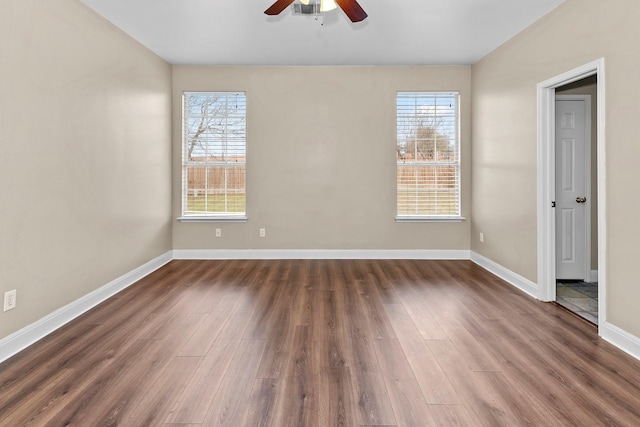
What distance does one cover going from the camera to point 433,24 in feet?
12.0

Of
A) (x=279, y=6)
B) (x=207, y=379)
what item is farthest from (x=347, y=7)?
(x=207, y=379)

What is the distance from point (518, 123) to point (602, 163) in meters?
1.34

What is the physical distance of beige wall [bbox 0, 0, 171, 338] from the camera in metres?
2.38

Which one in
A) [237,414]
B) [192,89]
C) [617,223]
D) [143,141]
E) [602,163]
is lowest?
[237,414]

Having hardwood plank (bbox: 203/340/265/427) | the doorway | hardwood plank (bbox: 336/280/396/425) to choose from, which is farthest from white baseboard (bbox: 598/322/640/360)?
hardwood plank (bbox: 203/340/265/427)

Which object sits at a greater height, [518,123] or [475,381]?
[518,123]

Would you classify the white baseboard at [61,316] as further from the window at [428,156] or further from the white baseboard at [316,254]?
the window at [428,156]

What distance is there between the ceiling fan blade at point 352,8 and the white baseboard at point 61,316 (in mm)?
3231

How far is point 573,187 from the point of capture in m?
4.11

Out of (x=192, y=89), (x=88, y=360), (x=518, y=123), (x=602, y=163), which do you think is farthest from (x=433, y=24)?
(x=88, y=360)

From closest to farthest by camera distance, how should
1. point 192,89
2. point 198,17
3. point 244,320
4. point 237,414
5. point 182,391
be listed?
1. point 237,414
2. point 182,391
3. point 244,320
4. point 198,17
5. point 192,89

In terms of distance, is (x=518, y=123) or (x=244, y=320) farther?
(x=518, y=123)

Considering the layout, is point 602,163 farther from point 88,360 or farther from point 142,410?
point 88,360

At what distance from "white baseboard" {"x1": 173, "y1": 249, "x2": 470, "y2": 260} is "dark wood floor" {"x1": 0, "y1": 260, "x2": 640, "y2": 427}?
4.97ft
